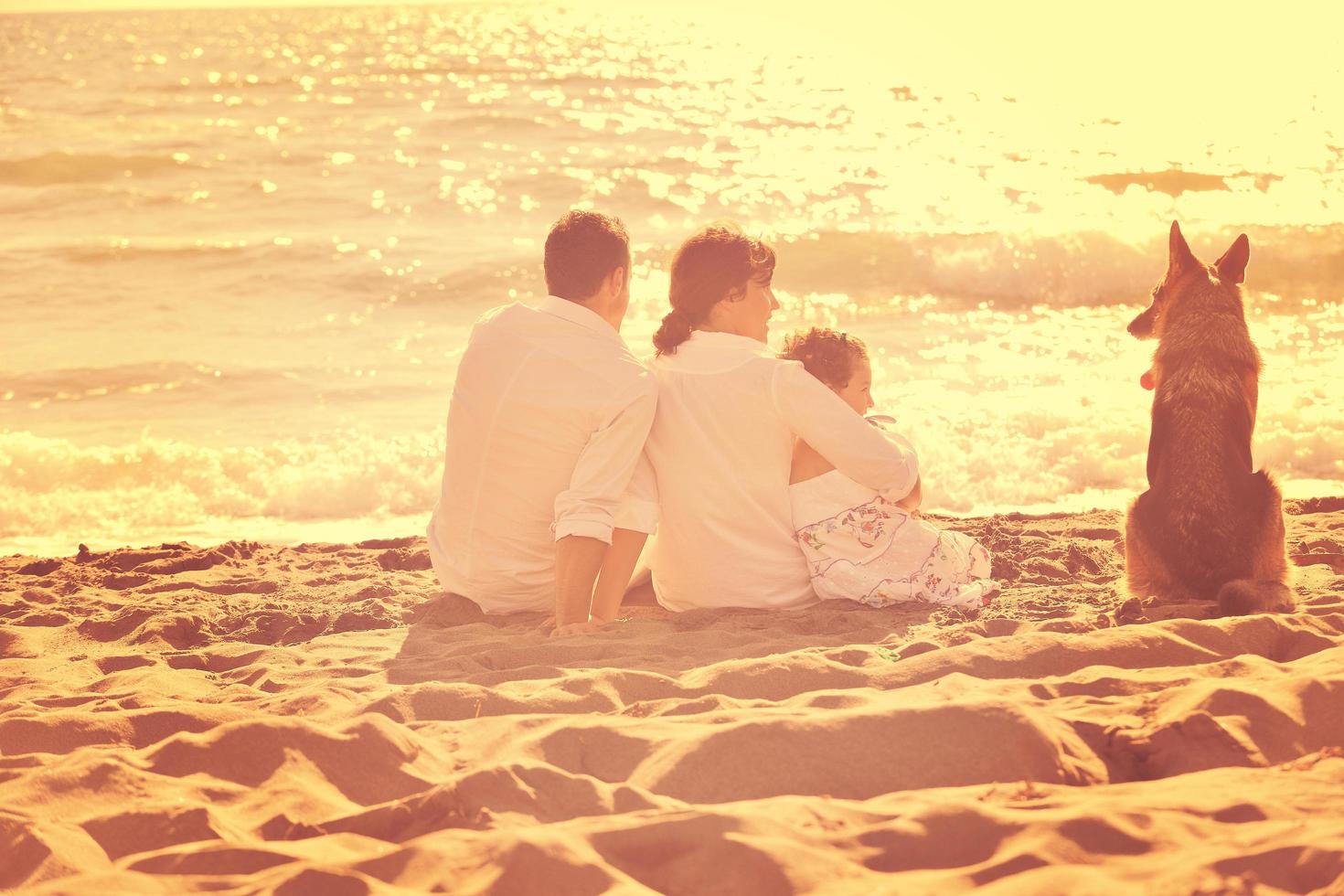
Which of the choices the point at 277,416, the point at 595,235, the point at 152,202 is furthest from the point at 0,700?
the point at 152,202

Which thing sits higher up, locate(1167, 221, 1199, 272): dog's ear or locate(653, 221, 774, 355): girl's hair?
locate(1167, 221, 1199, 272): dog's ear

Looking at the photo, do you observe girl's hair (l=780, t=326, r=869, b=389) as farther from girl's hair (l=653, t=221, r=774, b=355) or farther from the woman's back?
girl's hair (l=653, t=221, r=774, b=355)

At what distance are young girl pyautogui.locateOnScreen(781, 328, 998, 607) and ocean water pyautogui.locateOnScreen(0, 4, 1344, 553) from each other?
7.96 ft

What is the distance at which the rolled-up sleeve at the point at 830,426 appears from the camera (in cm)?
484

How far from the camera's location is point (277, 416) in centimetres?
1089

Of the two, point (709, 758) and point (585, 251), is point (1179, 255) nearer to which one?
point (585, 251)

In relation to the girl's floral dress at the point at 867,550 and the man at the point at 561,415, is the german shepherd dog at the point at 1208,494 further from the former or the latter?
the man at the point at 561,415

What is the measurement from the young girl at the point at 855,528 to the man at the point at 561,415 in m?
0.68

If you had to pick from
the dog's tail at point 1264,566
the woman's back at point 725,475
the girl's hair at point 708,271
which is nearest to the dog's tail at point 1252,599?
the dog's tail at point 1264,566

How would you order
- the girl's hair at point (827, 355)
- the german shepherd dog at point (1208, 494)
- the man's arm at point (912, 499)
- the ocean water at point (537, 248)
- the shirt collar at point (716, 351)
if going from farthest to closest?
the ocean water at point (537, 248) < the man's arm at point (912, 499) < the girl's hair at point (827, 355) < the shirt collar at point (716, 351) < the german shepherd dog at point (1208, 494)

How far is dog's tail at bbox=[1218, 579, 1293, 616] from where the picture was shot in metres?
4.52

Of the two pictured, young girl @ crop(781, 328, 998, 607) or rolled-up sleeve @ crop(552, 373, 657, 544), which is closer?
rolled-up sleeve @ crop(552, 373, 657, 544)

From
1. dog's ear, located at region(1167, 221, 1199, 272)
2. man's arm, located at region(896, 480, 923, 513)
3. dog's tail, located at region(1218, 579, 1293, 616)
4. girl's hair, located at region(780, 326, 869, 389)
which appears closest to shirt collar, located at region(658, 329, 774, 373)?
girl's hair, located at region(780, 326, 869, 389)

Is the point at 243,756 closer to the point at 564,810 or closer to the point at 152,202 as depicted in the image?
the point at 564,810
